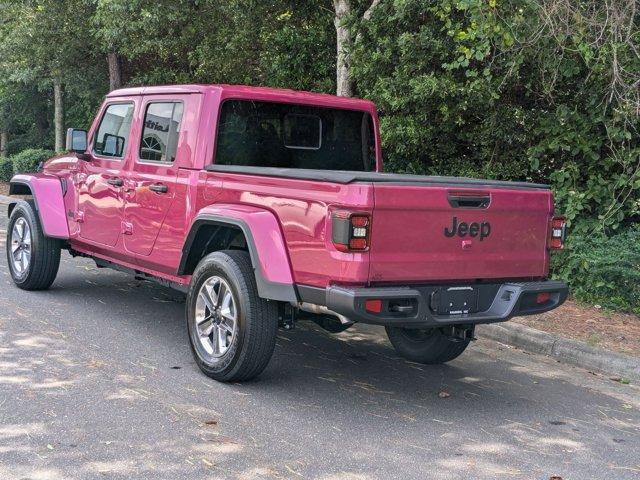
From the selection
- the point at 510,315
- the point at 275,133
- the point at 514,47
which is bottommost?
the point at 510,315

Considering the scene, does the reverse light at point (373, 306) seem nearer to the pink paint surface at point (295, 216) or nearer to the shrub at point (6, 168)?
the pink paint surface at point (295, 216)

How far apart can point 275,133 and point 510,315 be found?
241 cm

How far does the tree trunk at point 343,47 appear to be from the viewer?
442 inches

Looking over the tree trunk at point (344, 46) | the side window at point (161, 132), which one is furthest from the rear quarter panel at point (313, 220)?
the tree trunk at point (344, 46)

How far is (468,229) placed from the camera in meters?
5.02

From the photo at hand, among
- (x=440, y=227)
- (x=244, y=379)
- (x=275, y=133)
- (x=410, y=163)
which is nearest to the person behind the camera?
(x=440, y=227)

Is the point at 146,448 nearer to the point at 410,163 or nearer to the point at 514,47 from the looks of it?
the point at 514,47

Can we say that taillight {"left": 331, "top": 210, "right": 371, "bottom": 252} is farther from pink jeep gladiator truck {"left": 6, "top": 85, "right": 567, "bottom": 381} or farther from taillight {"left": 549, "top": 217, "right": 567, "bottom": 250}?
taillight {"left": 549, "top": 217, "right": 567, "bottom": 250}

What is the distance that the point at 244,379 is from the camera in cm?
538

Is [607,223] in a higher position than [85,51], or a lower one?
lower

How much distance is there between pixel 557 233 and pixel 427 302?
50.8 inches

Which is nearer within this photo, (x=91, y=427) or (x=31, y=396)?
(x=91, y=427)

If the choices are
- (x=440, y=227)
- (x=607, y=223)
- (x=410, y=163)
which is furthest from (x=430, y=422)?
(x=410, y=163)

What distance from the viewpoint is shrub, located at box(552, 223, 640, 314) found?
841 centimetres
